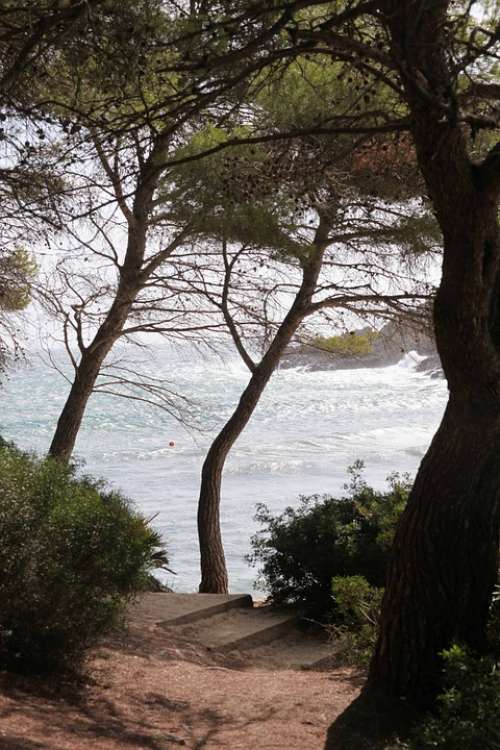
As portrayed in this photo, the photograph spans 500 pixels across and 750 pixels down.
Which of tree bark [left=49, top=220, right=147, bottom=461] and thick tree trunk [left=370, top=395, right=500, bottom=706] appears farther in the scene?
tree bark [left=49, top=220, right=147, bottom=461]

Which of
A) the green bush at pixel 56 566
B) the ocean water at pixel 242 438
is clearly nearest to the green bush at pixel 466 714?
the green bush at pixel 56 566

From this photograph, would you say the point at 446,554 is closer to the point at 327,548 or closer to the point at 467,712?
the point at 467,712

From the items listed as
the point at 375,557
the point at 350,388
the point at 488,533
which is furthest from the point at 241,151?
the point at 350,388

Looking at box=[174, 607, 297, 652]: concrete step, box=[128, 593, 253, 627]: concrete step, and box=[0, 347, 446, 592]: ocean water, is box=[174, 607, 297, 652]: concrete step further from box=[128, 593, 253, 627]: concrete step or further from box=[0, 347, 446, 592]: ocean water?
box=[0, 347, 446, 592]: ocean water

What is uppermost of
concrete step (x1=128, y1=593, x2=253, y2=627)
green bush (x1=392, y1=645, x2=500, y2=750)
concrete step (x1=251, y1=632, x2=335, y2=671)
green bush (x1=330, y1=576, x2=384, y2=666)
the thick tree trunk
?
the thick tree trunk

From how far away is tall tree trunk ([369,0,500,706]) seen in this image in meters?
4.33

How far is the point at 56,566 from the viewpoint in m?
4.71

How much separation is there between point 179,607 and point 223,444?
276cm

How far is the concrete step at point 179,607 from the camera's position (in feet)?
23.3

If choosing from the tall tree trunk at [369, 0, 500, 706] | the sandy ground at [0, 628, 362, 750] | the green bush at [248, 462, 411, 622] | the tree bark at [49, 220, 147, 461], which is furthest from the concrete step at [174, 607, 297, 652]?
the tree bark at [49, 220, 147, 461]

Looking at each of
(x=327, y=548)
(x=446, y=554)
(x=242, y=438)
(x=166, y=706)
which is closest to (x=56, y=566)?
(x=166, y=706)

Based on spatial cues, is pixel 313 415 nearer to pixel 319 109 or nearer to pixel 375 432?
pixel 375 432

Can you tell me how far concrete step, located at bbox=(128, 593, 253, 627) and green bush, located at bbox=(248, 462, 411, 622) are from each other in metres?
0.44

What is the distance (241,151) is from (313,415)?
99.2 feet
